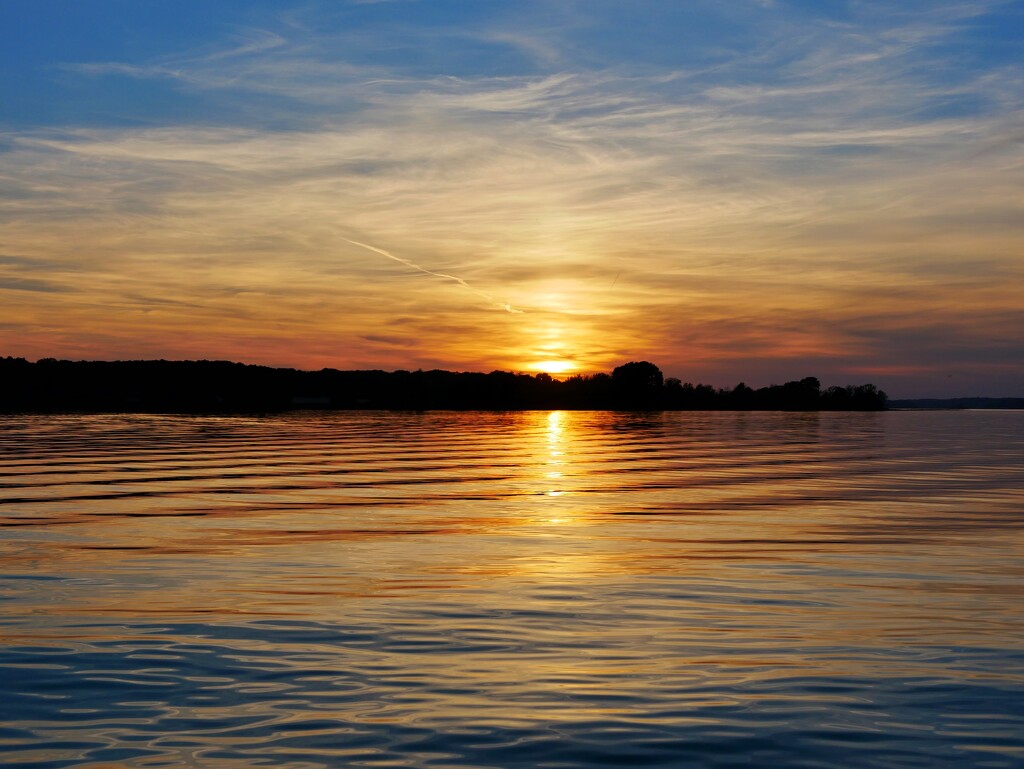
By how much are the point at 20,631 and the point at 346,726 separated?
681cm

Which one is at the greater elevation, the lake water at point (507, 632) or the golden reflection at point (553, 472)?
the golden reflection at point (553, 472)

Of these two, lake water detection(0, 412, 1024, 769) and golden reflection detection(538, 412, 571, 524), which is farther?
golden reflection detection(538, 412, 571, 524)

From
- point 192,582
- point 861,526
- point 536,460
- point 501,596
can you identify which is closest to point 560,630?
point 501,596

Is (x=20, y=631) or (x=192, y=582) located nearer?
(x=20, y=631)

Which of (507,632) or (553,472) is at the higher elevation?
(553,472)

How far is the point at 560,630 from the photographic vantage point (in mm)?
14625

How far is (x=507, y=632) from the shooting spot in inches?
569

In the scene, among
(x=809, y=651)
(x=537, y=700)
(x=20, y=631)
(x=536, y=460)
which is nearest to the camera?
(x=537, y=700)

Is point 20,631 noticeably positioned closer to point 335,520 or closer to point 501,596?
point 501,596

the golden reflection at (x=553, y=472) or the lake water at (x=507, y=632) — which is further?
the golden reflection at (x=553, y=472)

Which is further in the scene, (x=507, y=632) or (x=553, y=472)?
(x=553, y=472)

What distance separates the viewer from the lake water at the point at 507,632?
32.6 ft

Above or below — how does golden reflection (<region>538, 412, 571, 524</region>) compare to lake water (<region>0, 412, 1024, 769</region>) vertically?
above

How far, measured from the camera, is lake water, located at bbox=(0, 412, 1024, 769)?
32.6 ft
